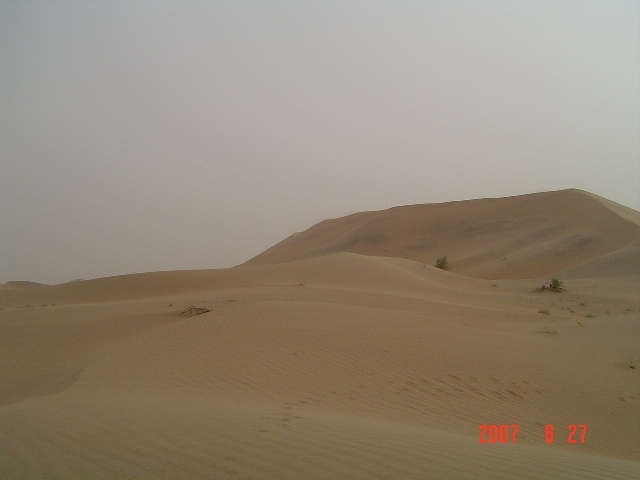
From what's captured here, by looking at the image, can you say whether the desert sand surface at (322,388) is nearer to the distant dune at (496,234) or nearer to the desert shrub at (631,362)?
the desert shrub at (631,362)

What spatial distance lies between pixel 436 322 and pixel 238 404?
9.19 meters

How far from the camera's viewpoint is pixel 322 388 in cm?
912

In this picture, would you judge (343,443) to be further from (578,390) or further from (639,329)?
(639,329)

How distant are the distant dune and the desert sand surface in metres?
20.3

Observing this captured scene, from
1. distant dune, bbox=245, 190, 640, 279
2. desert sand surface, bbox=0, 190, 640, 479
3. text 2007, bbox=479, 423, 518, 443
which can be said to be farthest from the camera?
distant dune, bbox=245, 190, 640, 279

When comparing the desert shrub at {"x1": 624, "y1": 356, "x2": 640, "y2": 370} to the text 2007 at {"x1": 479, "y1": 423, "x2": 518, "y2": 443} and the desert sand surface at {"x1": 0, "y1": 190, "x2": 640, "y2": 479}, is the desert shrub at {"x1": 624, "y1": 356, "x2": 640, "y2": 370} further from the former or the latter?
the text 2007 at {"x1": 479, "y1": 423, "x2": 518, "y2": 443}
